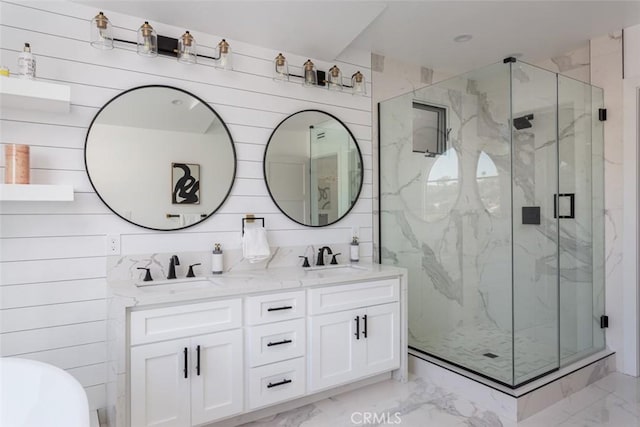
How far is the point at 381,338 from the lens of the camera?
2.71 meters

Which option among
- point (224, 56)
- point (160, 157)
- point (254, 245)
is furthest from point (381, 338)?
point (224, 56)

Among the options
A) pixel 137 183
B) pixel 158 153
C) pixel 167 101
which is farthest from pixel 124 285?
pixel 167 101

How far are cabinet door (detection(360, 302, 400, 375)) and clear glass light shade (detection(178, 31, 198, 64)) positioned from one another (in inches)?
78.9

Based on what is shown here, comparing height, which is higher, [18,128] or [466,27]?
[466,27]

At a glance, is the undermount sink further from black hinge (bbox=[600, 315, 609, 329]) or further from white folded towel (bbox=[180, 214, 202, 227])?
black hinge (bbox=[600, 315, 609, 329])

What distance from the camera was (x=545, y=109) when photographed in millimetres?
2787

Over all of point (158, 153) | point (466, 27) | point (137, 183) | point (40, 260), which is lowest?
point (40, 260)

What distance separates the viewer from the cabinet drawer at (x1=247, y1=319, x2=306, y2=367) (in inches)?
87.1

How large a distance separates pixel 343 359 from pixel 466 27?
2.50 m

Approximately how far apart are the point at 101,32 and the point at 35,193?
3.21 feet

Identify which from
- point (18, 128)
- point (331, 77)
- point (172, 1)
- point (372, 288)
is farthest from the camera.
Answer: point (331, 77)

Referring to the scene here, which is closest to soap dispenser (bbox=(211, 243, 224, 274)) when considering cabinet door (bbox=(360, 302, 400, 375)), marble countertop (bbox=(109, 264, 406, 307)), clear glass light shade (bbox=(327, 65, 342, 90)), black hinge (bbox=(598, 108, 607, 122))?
marble countertop (bbox=(109, 264, 406, 307))

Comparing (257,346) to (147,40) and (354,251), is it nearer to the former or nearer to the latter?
(354,251)

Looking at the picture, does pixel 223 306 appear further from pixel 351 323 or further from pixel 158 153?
pixel 158 153
